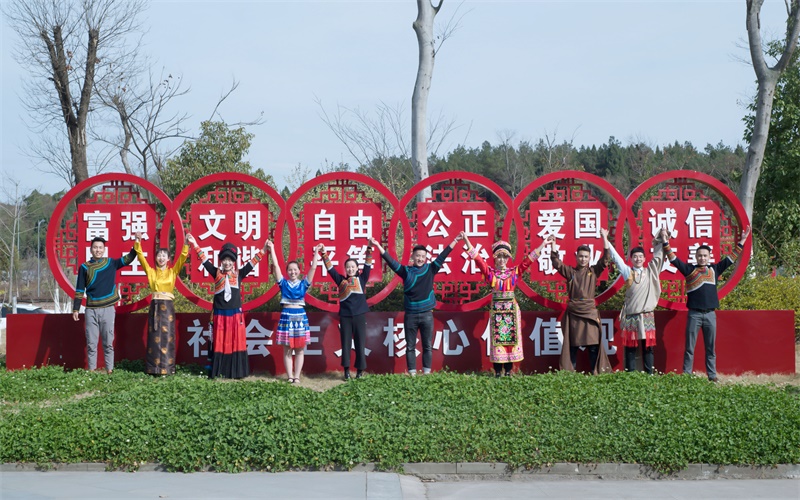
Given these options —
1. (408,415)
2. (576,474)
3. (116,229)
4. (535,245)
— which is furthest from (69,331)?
(576,474)

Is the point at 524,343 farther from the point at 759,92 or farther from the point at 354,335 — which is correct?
the point at 759,92

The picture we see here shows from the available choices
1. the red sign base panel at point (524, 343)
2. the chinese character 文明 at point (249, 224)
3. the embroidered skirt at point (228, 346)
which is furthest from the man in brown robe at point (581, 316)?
the embroidered skirt at point (228, 346)

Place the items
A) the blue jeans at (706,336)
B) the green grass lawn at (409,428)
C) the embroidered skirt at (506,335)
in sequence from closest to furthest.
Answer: the green grass lawn at (409,428)
the embroidered skirt at (506,335)
the blue jeans at (706,336)

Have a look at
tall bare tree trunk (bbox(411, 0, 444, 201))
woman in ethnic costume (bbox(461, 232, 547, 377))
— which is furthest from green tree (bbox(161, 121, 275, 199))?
woman in ethnic costume (bbox(461, 232, 547, 377))

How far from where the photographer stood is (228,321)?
8.15 m

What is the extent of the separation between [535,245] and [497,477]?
3777mm

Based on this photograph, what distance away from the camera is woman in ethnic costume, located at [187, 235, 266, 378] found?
8.12m

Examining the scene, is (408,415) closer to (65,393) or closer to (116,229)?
(65,393)

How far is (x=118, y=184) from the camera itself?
8.91 m

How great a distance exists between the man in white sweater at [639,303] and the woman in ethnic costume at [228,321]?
400cm

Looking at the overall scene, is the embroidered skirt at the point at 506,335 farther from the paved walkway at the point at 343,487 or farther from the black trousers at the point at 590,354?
the paved walkway at the point at 343,487

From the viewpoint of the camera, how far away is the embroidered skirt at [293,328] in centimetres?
798

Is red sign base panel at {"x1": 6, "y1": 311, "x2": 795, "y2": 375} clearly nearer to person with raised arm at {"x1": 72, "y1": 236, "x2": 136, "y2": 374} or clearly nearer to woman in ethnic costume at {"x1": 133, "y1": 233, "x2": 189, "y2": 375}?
person with raised arm at {"x1": 72, "y1": 236, "x2": 136, "y2": 374}

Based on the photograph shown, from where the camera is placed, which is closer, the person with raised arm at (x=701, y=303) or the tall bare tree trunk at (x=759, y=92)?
the person with raised arm at (x=701, y=303)
